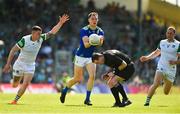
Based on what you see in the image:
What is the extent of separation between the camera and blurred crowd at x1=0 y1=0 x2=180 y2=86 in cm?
4147

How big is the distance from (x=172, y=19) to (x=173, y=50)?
3337 cm

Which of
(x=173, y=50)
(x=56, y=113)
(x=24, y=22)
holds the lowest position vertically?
(x=56, y=113)

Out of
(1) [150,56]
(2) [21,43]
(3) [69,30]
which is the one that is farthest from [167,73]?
(3) [69,30]

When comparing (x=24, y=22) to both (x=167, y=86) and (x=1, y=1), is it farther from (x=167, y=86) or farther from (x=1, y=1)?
(x=167, y=86)

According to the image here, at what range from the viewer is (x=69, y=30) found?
4509 cm

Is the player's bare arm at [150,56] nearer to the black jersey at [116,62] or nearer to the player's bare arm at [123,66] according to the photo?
the black jersey at [116,62]

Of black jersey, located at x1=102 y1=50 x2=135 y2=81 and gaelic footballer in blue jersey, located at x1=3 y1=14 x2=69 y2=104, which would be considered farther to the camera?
gaelic footballer in blue jersey, located at x1=3 y1=14 x2=69 y2=104

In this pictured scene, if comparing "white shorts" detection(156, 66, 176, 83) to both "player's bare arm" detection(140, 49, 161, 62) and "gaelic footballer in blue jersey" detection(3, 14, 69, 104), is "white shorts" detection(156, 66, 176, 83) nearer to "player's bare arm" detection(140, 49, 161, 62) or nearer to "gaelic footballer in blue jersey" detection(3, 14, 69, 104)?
"player's bare arm" detection(140, 49, 161, 62)

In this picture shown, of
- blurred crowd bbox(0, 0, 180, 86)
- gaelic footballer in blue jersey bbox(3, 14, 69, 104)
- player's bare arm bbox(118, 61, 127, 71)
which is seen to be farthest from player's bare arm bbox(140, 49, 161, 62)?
blurred crowd bbox(0, 0, 180, 86)

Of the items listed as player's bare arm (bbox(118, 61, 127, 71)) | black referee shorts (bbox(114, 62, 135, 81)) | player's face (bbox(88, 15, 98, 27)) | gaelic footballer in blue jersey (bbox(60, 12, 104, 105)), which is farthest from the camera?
gaelic footballer in blue jersey (bbox(60, 12, 104, 105))

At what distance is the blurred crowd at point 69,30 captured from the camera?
1633 inches

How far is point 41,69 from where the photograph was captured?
134 feet

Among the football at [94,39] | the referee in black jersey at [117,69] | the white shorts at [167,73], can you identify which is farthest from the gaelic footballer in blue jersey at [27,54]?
the white shorts at [167,73]

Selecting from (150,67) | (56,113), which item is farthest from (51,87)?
(56,113)
